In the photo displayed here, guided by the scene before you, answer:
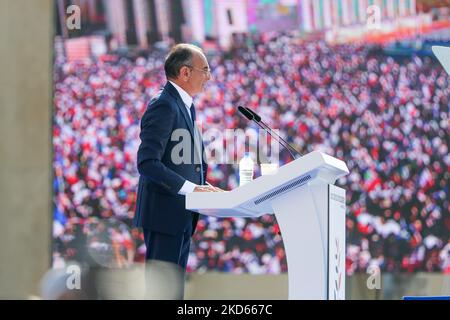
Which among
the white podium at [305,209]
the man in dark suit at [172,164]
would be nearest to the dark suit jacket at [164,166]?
the man in dark suit at [172,164]

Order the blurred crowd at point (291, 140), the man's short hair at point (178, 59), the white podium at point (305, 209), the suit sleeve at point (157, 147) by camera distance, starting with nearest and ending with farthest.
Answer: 1. the white podium at point (305, 209)
2. the suit sleeve at point (157, 147)
3. the man's short hair at point (178, 59)
4. the blurred crowd at point (291, 140)

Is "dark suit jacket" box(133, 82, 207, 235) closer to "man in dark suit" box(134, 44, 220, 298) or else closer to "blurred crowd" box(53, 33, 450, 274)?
"man in dark suit" box(134, 44, 220, 298)

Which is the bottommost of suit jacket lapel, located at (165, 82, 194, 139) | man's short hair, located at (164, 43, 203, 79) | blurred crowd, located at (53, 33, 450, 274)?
blurred crowd, located at (53, 33, 450, 274)

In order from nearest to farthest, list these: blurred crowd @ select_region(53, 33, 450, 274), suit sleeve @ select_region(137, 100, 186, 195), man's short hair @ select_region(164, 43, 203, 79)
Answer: suit sleeve @ select_region(137, 100, 186, 195) < man's short hair @ select_region(164, 43, 203, 79) < blurred crowd @ select_region(53, 33, 450, 274)

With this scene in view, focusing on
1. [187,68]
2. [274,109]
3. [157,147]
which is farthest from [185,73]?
[274,109]

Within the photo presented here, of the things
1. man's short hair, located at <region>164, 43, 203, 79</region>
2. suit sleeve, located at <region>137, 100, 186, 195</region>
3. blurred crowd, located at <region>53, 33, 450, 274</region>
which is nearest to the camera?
suit sleeve, located at <region>137, 100, 186, 195</region>

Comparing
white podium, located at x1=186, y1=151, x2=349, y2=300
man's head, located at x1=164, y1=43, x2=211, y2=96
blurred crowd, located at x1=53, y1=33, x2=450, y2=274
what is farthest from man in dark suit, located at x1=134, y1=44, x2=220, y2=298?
blurred crowd, located at x1=53, y1=33, x2=450, y2=274

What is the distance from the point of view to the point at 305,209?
281cm

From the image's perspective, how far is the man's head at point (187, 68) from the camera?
11.1 feet

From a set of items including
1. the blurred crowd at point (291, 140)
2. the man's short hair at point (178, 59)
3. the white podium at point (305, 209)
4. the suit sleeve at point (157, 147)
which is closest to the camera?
the white podium at point (305, 209)

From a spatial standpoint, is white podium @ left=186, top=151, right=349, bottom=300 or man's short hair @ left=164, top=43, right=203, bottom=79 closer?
white podium @ left=186, top=151, right=349, bottom=300

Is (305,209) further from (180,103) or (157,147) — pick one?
(180,103)

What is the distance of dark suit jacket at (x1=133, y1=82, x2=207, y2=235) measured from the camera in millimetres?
3236

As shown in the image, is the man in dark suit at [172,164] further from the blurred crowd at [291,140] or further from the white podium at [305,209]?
the blurred crowd at [291,140]
